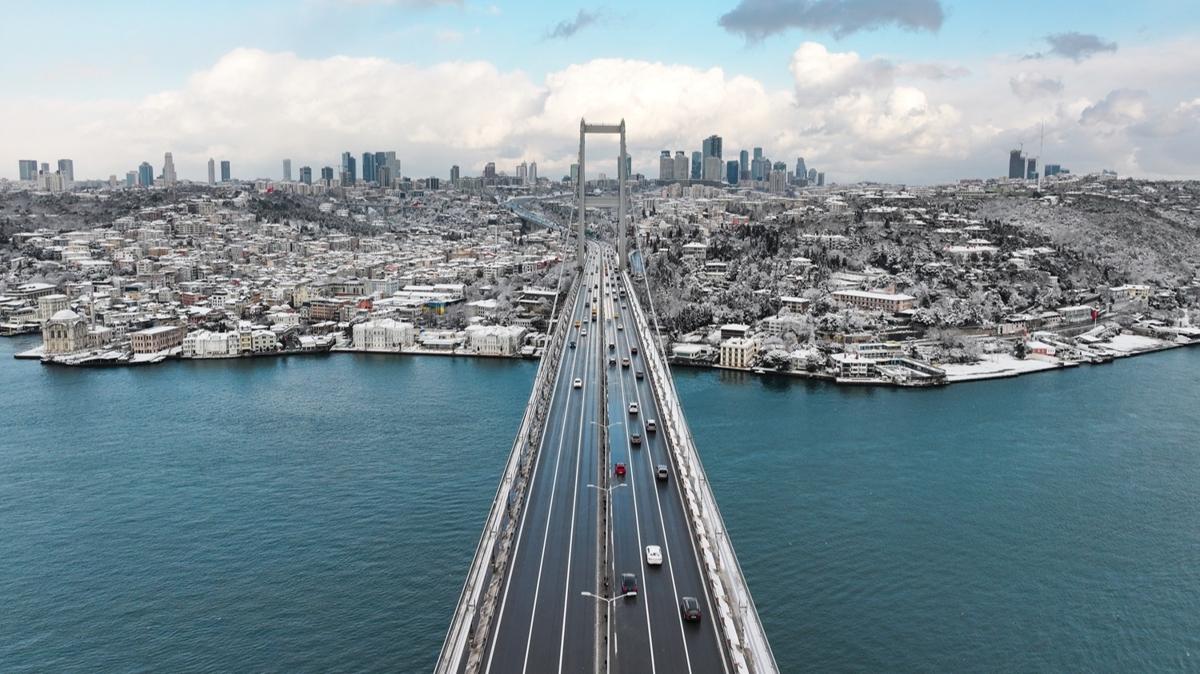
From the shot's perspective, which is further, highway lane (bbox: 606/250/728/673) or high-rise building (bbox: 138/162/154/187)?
high-rise building (bbox: 138/162/154/187)

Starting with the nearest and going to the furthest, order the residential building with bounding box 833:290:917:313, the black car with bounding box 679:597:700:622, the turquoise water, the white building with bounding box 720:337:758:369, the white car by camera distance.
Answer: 1. the black car with bounding box 679:597:700:622
2. the white car
3. the turquoise water
4. the white building with bounding box 720:337:758:369
5. the residential building with bounding box 833:290:917:313

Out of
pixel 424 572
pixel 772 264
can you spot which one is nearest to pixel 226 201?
pixel 772 264

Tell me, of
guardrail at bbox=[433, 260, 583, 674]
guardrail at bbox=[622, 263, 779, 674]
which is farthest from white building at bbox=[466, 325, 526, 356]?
guardrail at bbox=[622, 263, 779, 674]

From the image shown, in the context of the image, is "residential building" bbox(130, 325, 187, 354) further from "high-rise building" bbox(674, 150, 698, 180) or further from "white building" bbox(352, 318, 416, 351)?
"high-rise building" bbox(674, 150, 698, 180)

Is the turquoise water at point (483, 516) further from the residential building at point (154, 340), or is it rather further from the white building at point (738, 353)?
the residential building at point (154, 340)

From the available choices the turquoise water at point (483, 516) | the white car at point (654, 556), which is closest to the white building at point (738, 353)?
the turquoise water at point (483, 516)

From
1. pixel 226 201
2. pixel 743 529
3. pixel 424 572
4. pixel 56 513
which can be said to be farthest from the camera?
pixel 226 201

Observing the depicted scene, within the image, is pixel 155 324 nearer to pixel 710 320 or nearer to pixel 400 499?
pixel 710 320
